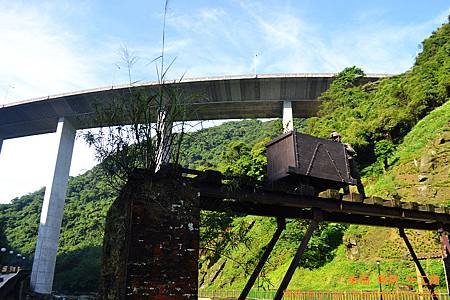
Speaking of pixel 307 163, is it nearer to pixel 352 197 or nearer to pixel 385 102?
pixel 352 197

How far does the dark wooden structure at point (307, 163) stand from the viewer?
24.7 feet

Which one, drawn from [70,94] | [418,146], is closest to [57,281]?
[70,94]

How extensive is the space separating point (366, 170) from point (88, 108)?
72.4ft

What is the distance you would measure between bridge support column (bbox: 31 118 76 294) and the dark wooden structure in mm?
29763

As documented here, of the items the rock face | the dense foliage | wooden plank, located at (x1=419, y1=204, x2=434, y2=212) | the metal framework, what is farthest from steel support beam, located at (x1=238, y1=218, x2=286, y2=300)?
the dense foliage

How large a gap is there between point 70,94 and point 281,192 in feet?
96.4

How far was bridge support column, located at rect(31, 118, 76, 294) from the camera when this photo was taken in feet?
106

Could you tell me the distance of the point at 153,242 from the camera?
218 inches

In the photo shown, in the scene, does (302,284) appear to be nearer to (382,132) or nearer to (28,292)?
(382,132)

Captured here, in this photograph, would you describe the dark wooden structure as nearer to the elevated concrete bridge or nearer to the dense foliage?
the dense foliage

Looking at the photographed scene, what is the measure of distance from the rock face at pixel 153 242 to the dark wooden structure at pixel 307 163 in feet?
6.49

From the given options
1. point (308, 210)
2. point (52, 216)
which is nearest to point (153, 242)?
point (308, 210)

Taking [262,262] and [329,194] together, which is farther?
[329,194]

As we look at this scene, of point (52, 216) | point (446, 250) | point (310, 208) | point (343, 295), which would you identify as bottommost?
point (343, 295)
